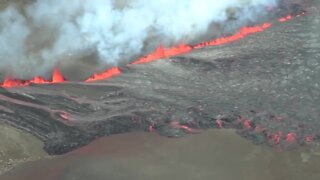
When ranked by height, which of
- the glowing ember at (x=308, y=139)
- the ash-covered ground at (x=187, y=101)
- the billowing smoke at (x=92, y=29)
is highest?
the billowing smoke at (x=92, y=29)

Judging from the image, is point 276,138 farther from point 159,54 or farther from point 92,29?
point 92,29

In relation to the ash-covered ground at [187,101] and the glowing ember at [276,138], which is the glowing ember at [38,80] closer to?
the ash-covered ground at [187,101]

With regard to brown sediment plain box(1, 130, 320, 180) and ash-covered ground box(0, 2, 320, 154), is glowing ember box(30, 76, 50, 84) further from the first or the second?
brown sediment plain box(1, 130, 320, 180)

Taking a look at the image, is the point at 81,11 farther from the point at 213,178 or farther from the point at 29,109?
the point at 213,178

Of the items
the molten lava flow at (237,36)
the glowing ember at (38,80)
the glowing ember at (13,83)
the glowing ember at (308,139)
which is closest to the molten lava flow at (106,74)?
the glowing ember at (38,80)

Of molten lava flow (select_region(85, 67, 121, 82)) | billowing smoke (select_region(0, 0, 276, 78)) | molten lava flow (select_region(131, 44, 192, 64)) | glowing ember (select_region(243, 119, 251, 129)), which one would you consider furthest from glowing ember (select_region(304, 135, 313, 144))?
billowing smoke (select_region(0, 0, 276, 78))

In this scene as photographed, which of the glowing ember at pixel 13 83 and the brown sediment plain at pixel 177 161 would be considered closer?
the brown sediment plain at pixel 177 161

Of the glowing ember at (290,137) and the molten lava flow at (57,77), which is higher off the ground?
the molten lava flow at (57,77)
